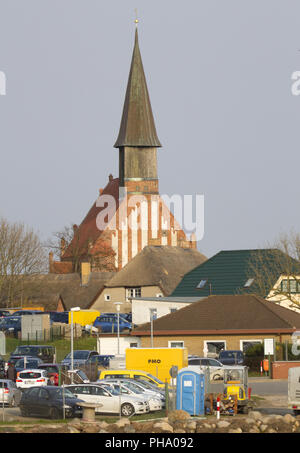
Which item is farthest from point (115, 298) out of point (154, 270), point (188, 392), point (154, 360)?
point (188, 392)

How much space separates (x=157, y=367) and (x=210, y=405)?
1060 centimetres

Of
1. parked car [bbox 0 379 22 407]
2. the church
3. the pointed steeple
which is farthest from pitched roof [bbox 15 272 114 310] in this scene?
parked car [bbox 0 379 22 407]

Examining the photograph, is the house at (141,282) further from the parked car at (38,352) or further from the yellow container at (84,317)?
the parked car at (38,352)

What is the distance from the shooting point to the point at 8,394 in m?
44.4

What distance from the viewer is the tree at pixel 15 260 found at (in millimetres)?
102500

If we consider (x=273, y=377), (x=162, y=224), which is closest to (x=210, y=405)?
(x=273, y=377)

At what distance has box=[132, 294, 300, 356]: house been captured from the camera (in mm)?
62531

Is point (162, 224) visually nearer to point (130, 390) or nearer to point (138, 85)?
point (138, 85)

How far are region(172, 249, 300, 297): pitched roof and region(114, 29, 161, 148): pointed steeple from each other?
60724 millimetres

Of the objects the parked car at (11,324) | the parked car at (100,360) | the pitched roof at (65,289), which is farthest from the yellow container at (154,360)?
the pitched roof at (65,289)

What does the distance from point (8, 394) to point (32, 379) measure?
5.86 meters
